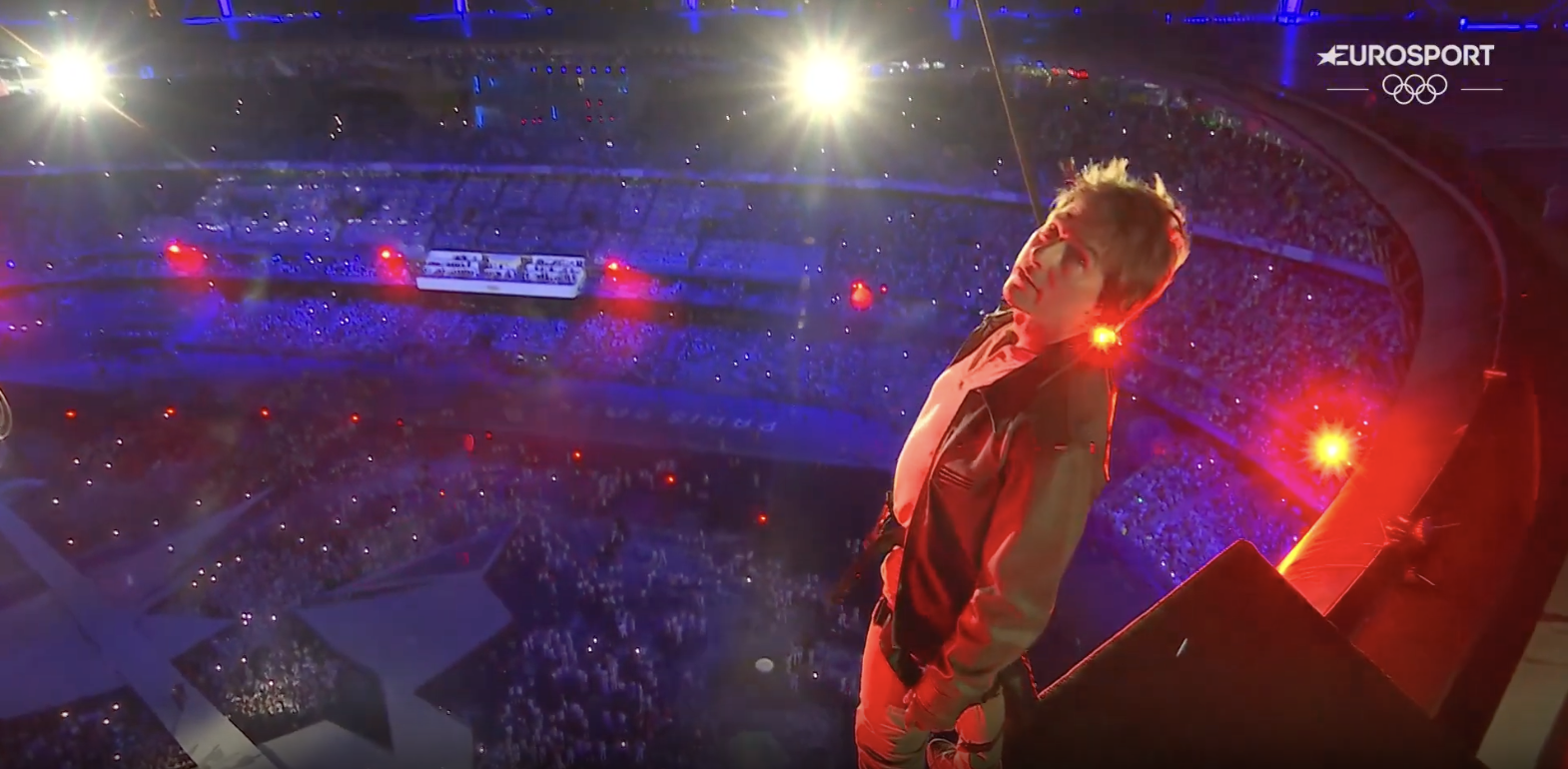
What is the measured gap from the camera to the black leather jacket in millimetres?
2926

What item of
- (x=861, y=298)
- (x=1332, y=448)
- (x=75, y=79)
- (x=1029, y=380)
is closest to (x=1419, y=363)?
(x=1029, y=380)

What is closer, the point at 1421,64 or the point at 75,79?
the point at 1421,64

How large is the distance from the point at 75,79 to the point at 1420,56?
21.3 metres

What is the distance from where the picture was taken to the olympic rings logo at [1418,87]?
7.84 meters

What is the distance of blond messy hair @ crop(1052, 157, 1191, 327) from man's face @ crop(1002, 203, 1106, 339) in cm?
4

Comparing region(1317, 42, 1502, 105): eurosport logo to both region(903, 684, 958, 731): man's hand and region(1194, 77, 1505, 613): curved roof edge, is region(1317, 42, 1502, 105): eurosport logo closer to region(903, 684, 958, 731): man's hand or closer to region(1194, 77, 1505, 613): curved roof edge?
region(1194, 77, 1505, 613): curved roof edge

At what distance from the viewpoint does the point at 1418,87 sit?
25.7 ft

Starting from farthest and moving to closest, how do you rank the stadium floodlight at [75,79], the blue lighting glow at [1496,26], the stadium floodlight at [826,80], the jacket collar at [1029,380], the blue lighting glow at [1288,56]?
the stadium floodlight at [75,79], the stadium floodlight at [826,80], the blue lighting glow at [1288,56], the blue lighting glow at [1496,26], the jacket collar at [1029,380]

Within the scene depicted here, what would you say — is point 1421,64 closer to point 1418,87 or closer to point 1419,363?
point 1418,87

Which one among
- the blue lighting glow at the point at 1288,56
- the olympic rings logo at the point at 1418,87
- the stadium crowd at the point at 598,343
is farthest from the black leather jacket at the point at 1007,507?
the blue lighting glow at the point at 1288,56

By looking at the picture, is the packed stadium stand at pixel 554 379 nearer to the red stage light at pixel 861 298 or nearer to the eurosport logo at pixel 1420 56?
the red stage light at pixel 861 298

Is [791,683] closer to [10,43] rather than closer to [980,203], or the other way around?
[980,203]

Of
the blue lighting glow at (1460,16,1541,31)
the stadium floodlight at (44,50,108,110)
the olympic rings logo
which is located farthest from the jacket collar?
the stadium floodlight at (44,50,108,110)

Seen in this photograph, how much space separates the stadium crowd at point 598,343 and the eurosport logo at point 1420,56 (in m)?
1.00
